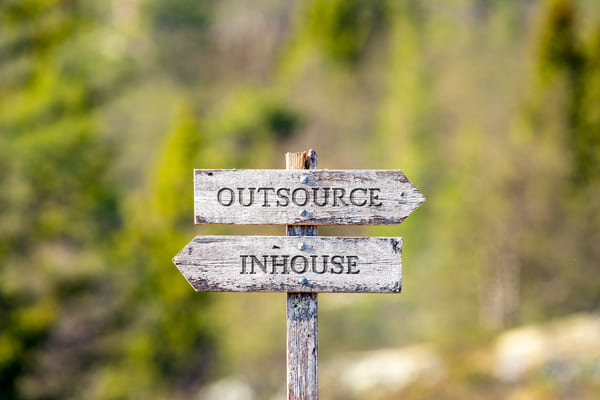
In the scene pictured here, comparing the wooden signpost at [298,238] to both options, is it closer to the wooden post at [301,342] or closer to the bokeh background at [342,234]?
the wooden post at [301,342]

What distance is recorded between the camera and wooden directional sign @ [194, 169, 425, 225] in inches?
110

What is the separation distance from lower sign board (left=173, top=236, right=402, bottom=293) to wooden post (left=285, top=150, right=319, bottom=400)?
0.06 meters

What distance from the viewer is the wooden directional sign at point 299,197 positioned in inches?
110

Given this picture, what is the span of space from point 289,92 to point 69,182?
17.6 metres

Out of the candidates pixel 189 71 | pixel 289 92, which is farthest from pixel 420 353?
pixel 189 71

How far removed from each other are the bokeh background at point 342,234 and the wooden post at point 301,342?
24.4 feet

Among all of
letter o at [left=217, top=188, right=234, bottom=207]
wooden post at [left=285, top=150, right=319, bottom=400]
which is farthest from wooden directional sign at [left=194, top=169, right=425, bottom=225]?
wooden post at [left=285, top=150, right=319, bottom=400]

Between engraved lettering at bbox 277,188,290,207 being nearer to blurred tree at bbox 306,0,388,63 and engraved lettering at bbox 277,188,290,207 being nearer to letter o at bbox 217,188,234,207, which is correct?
letter o at bbox 217,188,234,207

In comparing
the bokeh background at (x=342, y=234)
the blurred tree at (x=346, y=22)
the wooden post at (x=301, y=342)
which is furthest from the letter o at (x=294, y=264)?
the blurred tree at (x=346, y=22)

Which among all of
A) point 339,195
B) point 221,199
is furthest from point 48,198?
point 339,195

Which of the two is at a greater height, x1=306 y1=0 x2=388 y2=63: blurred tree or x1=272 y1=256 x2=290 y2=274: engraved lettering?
x1=306 y1=0 x2=388 y2=63: blurred tree

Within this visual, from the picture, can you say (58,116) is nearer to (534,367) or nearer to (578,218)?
(534,367)

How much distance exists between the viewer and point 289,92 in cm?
3053

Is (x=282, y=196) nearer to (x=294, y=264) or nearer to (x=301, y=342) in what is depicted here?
(x=294, y=264)
